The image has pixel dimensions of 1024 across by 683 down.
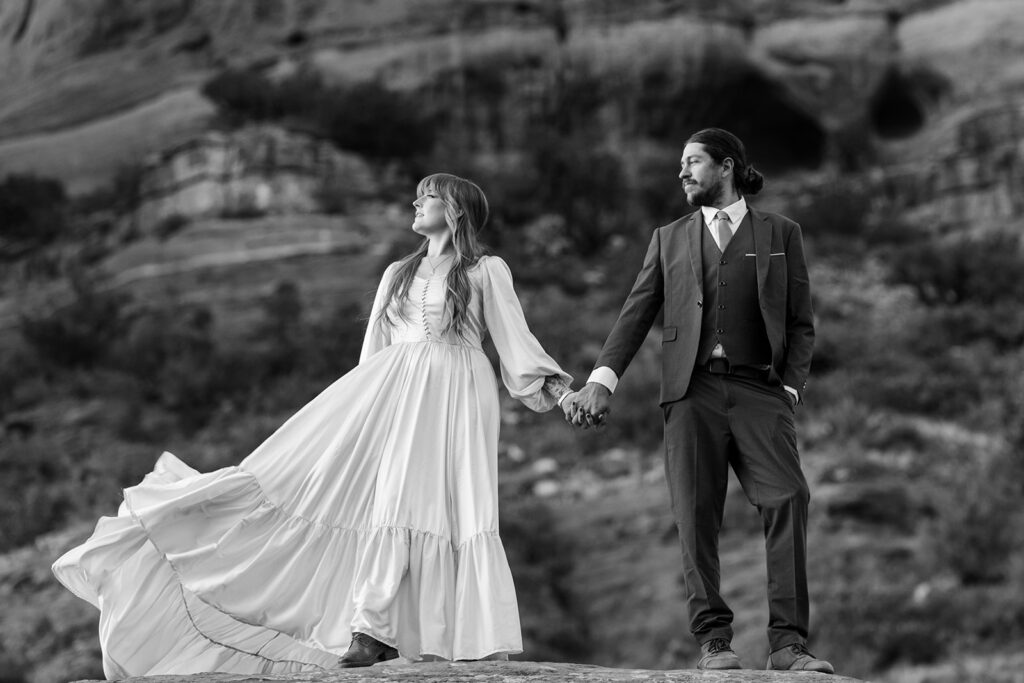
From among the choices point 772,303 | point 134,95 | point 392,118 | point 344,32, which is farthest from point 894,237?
point 772,303

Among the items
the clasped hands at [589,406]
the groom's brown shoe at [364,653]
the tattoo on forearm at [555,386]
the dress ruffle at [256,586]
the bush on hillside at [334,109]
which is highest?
the bush on hillside at [334,109]

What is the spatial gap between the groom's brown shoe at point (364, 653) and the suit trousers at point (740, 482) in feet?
3.91

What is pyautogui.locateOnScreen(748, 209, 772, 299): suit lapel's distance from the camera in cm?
664

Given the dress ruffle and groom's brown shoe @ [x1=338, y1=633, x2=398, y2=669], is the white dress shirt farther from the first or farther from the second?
groom's brown shoe @ [x1=338, y1=633, x2=398, y2=669]

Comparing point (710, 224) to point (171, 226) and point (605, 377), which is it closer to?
point (605, 377)

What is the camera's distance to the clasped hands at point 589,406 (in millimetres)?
6594

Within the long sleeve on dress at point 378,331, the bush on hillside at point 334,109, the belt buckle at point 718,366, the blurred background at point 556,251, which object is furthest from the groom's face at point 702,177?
the bush on hillside at point 334,109

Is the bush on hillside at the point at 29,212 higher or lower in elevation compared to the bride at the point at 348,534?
higher

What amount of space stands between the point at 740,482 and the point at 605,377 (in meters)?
0.72

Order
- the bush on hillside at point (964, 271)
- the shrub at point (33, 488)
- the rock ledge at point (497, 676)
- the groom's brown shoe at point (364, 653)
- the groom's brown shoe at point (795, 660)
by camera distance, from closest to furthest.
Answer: the rock ledge at point (497, 676)
the groom's brown shoe at point (795, 660)
the groom's brown shoe at point (364, 653)
the shrub at point (33, 488)
the bush on hillside at point (964, 271)

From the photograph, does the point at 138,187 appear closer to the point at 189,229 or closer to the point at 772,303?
the point at 189,229

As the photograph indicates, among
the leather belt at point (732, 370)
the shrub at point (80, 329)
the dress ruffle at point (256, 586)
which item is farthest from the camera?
the shrub at point (80, 329)

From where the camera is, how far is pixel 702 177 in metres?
6.82

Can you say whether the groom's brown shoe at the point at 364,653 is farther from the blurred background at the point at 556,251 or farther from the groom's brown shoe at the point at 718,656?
the blurred background at the point at 556,251
